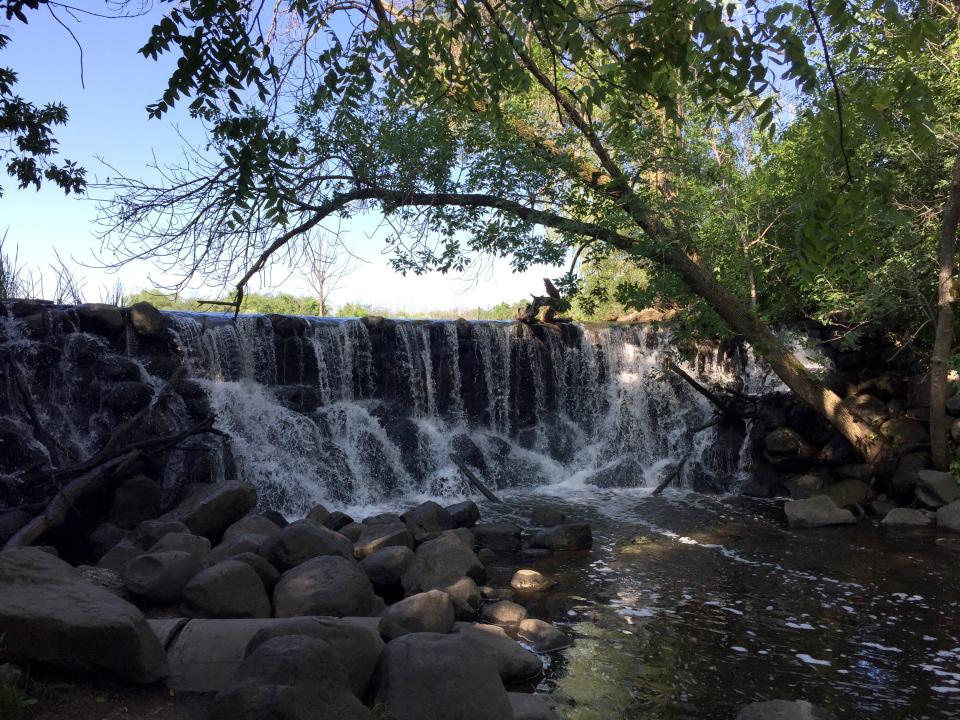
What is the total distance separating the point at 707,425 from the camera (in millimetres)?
13453

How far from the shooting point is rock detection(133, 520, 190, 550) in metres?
7.60

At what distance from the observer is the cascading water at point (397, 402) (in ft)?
35.9

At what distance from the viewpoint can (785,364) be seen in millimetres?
12031

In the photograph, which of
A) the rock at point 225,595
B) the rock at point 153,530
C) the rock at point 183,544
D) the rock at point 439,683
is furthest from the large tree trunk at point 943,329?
the rock at point 153,530

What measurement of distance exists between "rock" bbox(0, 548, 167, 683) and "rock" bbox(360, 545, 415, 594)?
2.78 metres

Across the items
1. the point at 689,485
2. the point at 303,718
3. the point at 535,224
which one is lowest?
the point at 689,485

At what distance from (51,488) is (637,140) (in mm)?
7625

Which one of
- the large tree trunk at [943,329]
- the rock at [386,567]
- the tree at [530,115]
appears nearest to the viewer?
the tree at [530,115]

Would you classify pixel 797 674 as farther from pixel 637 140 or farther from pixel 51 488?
pixel 51 488

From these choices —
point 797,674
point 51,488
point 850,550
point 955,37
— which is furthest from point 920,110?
point 955,37

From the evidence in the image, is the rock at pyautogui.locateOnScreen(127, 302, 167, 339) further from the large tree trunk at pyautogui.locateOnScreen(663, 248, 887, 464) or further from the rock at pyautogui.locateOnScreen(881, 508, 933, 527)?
the rock at pyautogui.locateOnScreen(881, 508, 933, 527)

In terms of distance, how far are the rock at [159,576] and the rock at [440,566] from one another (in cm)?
186

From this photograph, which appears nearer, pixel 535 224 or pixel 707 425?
pixel 535 224

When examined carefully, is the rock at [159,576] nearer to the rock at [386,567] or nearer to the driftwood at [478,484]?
the rock at [386,567]
